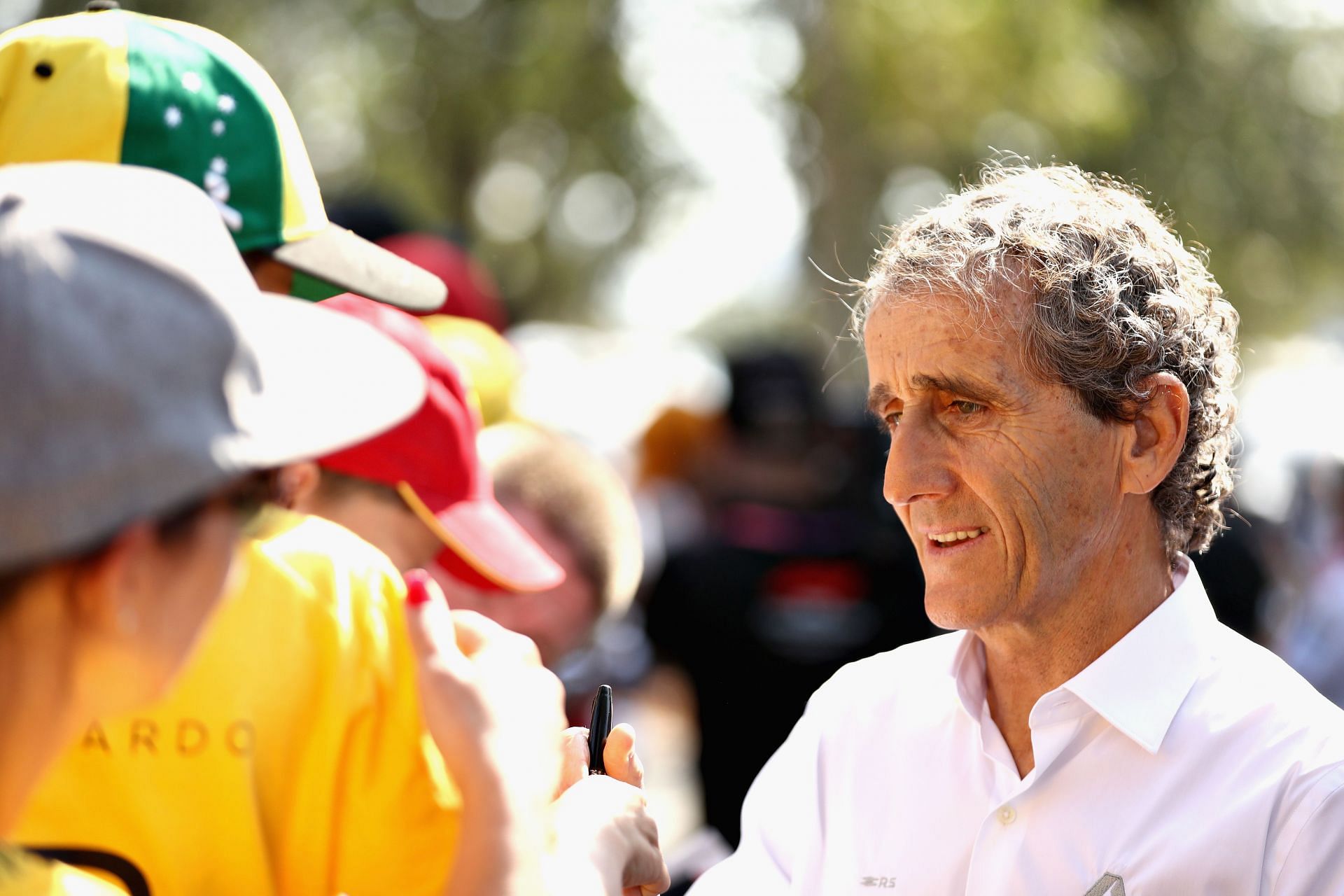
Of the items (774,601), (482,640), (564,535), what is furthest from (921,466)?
(774,601)

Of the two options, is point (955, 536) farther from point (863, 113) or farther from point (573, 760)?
point (863, 113)

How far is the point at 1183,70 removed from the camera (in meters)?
13.5

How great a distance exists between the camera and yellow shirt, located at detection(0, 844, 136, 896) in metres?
1.17

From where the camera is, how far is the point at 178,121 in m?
1.72

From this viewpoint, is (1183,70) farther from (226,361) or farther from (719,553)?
(226,361)

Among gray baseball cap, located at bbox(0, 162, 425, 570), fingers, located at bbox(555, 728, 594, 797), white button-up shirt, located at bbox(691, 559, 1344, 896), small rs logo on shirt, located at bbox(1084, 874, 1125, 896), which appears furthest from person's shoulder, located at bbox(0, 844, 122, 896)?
small rs logo on shirt, located at bbox(1084, 874, 1125, 896)

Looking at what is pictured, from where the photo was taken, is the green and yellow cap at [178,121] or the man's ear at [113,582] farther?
the green and yellow cap at [178,121]

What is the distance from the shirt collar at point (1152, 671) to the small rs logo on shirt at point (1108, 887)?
0.64 ft

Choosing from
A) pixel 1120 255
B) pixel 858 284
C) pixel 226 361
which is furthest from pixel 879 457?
pixel 226 361

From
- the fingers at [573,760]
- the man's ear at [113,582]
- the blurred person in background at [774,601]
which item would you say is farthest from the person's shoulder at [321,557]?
the blurred person in background at [774,601]

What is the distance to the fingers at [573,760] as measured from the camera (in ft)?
5.81

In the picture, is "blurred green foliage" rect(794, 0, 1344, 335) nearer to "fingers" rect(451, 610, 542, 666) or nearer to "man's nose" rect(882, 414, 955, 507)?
"man's nose" rect(882, 414, 955, 507)

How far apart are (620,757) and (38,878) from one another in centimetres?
78

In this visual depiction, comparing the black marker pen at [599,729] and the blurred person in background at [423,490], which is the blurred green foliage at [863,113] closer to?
the blurred person in background at [423,490]
